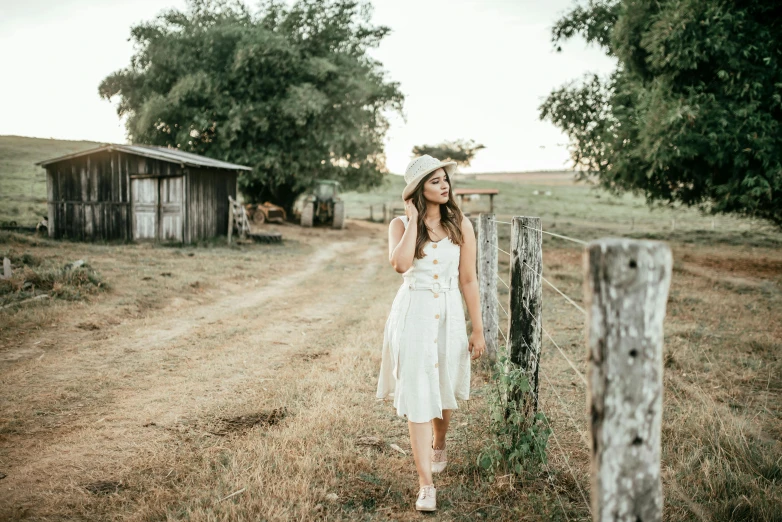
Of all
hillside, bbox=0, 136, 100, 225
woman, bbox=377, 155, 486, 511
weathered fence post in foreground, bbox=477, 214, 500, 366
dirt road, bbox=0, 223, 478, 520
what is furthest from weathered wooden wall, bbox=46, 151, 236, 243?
woman, bbox=377, 155, 486, 511

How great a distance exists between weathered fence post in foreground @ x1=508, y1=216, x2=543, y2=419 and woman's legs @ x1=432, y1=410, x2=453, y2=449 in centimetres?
51

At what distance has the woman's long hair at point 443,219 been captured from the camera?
3.16 m

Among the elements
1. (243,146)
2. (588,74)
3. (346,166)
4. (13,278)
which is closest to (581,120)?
(588,74)

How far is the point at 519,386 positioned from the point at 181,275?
9.53m

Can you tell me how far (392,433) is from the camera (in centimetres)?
414

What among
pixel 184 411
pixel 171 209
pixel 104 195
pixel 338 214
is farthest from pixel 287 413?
pixel 338 214

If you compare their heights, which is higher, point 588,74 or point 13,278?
point 588,74

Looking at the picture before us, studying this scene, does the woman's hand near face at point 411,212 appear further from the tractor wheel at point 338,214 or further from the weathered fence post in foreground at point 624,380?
the tractor wheel at point 338,214

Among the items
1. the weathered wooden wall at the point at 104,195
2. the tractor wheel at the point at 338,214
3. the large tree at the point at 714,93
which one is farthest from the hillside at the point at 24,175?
the large tree at the point at 714,93

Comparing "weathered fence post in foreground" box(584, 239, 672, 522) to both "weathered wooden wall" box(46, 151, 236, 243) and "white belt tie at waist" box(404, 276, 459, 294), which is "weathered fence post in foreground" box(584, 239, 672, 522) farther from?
"weathered wooden wall" box(46, 151, 236, 243)

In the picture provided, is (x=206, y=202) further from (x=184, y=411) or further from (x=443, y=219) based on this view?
(x=443, y=219)

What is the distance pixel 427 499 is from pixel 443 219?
161 cm

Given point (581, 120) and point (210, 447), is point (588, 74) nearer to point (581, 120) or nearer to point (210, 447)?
point (581, 120)

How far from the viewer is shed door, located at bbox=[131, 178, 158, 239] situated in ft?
60.8
